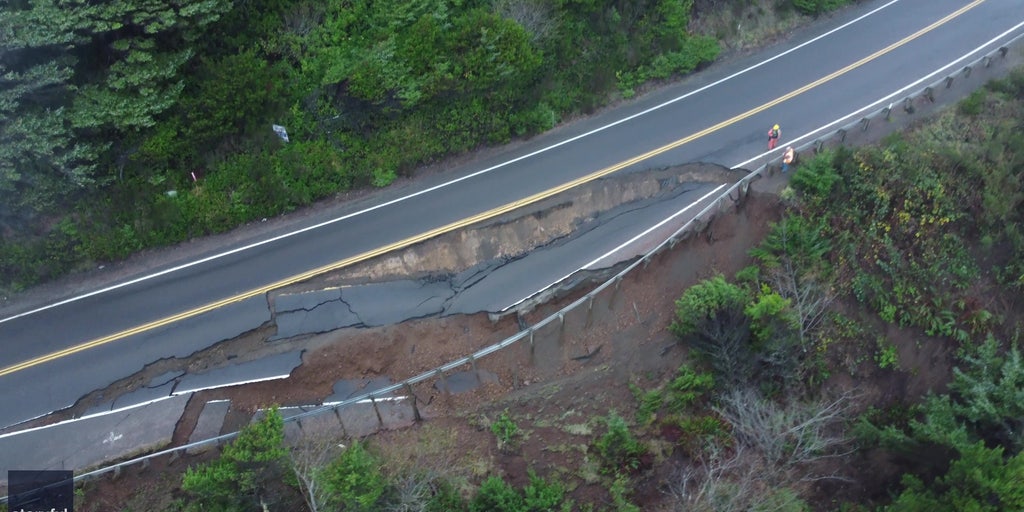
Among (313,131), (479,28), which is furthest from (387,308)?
(479,28)

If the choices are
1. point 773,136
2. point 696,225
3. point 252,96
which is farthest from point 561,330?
point 252,96

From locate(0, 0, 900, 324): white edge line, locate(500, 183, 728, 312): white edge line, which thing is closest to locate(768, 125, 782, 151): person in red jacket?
locate(500, 183, 728, 312): white edge line

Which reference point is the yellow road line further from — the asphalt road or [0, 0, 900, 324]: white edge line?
[0, 0, 900, 324]: white edge line

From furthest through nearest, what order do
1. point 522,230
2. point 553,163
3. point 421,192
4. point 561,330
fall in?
point 553,163
point 421,192
point 522,230
point 561,330

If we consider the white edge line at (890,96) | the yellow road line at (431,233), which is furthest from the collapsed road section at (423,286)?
the white edge line at (890,96)

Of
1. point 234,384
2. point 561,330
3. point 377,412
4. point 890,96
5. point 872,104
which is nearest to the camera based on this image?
point 377,412

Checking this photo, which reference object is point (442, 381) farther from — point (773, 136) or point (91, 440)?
point (773, 136)

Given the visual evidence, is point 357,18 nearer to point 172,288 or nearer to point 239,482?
point 172,288
